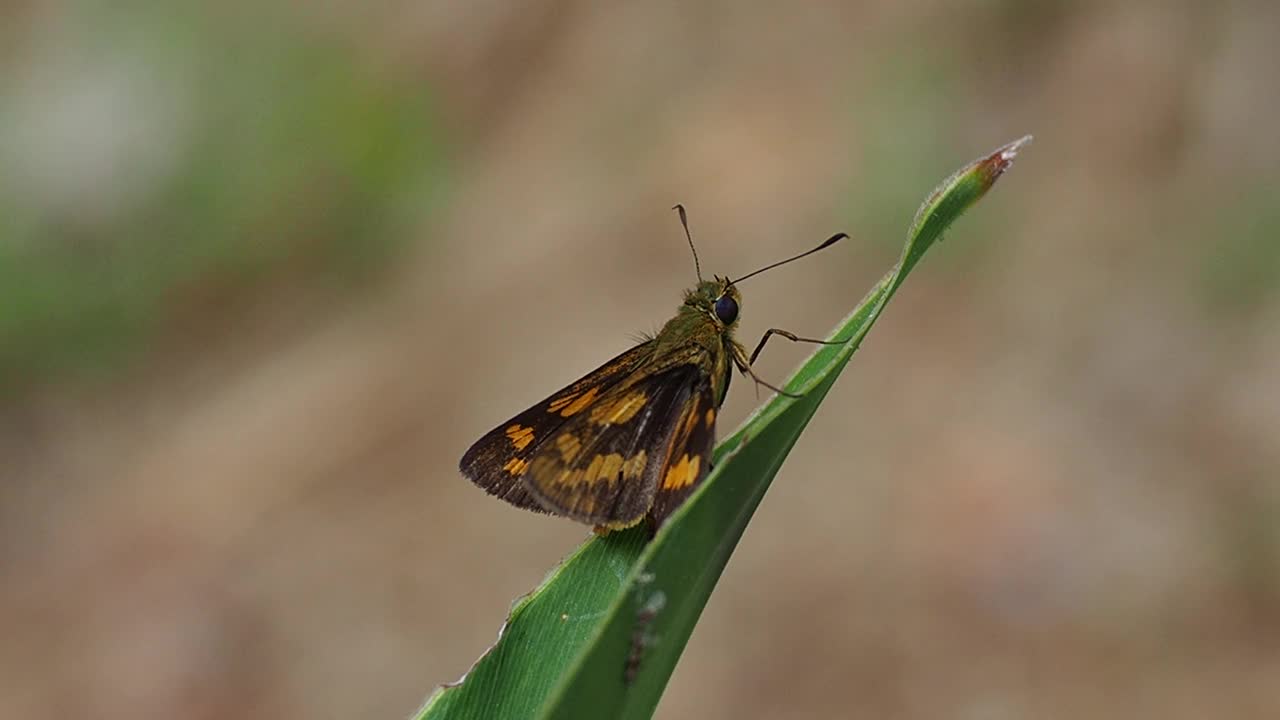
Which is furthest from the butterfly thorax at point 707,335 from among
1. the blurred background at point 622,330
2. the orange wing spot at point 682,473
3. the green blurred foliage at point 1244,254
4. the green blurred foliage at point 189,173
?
the green blurred foliage at point 189,173

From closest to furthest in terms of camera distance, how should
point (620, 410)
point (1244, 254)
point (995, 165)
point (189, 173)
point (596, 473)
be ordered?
point (995, 165) → point (596, 473) → point (620, 410) → point (1244, 254) → point (189, 173)

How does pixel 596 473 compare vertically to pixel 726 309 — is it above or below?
below

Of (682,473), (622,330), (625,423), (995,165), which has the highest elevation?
(622,330)

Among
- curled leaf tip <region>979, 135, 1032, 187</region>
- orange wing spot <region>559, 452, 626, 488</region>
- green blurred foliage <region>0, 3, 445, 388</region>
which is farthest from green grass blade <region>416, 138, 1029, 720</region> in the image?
green blurred foliage <region>0, 3, 445, 388</region>

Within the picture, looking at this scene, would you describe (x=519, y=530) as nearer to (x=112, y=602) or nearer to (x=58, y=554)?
(x=112, y=602)

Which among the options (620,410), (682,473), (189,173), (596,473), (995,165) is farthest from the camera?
(189,173)

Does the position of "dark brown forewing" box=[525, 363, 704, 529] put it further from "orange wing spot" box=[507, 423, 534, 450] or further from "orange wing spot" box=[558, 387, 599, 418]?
"orange wing spot" box=[507, 423, 534, 450]

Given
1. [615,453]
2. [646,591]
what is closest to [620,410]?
[615,453]

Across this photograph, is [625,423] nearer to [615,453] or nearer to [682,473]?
[615,453]
